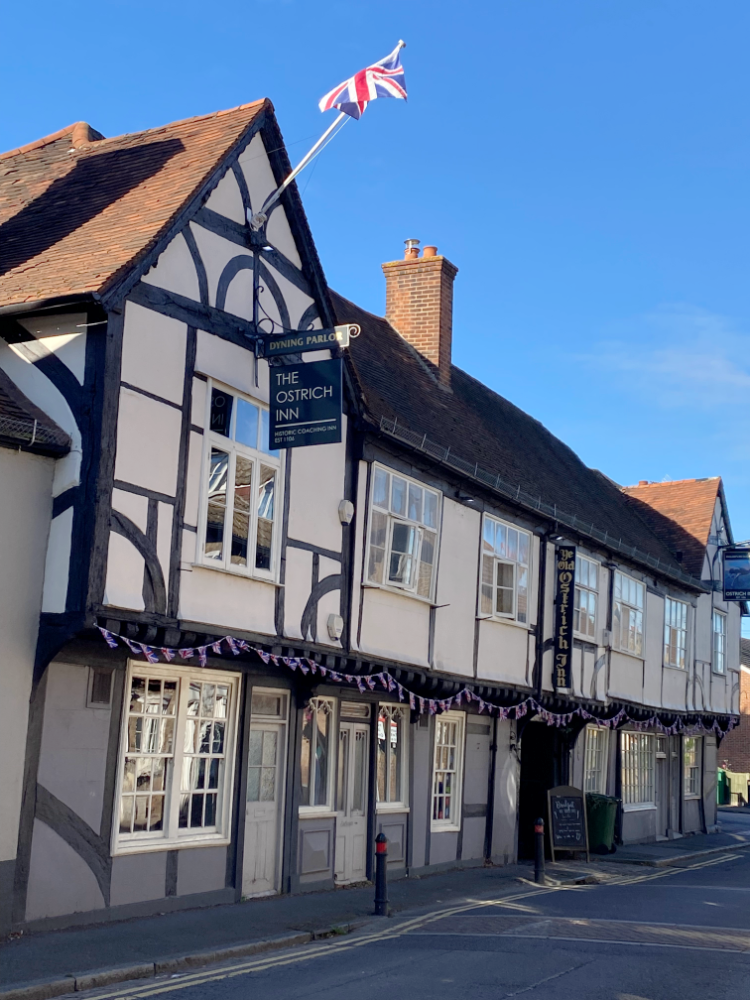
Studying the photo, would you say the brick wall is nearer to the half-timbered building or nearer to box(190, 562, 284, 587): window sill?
the half-timbered building

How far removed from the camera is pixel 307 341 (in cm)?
1208

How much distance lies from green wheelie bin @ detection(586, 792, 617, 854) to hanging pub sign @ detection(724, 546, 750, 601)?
1024cm

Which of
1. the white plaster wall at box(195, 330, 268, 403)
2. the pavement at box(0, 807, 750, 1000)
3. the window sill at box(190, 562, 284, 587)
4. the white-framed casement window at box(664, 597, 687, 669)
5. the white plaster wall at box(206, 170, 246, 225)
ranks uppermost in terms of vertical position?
the white plaster wall at box(206, 170, 246, 225)

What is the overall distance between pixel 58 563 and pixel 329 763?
5710 mm

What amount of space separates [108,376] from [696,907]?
9320 mm

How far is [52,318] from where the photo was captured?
1075 centimetres

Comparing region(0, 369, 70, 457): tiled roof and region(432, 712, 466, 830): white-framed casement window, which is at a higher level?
region(0, 369, 70, 457): tiled roof

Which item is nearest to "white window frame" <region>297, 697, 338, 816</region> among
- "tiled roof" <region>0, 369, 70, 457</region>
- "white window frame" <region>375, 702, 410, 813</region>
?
"white window frame" <region>375, 702, 410, 813</region>

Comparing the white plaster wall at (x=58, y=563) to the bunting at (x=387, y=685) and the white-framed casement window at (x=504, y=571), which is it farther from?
the white-framed casement window at (x=504, y=571)

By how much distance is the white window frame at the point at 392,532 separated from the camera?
1470 cm

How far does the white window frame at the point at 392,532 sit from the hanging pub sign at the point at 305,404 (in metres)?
3.01

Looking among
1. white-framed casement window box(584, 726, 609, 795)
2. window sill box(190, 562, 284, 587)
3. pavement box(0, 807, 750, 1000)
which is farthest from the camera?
white-framed casement window box(584, 726, 609, 795)

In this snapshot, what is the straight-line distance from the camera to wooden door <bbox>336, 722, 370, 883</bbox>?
14.6 m

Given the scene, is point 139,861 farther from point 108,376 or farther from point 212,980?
point 108,376
